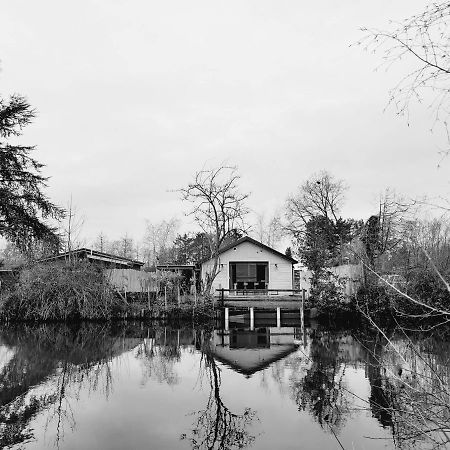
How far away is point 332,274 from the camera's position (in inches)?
953

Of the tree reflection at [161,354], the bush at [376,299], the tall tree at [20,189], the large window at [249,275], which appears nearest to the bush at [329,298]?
the bush at [376,299]

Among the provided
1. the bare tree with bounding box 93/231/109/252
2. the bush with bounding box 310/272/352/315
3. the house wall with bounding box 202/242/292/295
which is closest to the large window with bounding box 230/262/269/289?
the house wall with bounding box 202/242/292/295

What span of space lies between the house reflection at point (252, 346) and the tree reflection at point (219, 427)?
269 cm

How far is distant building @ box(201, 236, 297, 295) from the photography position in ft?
97.8

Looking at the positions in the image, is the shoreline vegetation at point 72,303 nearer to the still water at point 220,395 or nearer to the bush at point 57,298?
the bush at point 57,298

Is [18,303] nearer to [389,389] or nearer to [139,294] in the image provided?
[139,294]

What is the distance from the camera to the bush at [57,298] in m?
22.7

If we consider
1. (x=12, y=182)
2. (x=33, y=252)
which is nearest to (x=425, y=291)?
(x=33, y=252)

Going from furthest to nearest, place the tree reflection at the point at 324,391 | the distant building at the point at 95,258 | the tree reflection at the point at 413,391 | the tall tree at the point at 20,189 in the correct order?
the distant building at the point at 95,258 → the tall tree at the point at 20,189 → the tree reflection at the point at 324,391 → the tree reflection at the point at 413,391

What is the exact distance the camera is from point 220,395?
882 cm

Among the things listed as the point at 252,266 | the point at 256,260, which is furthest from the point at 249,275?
the point at 256,260

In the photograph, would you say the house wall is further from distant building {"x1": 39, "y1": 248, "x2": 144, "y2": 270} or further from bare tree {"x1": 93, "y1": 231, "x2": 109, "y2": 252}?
bare tree {"x1": 93, "y1": 231, "x2": 109, "y2": 252}

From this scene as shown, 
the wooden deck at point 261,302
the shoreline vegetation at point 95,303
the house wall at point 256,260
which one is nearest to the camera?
the shoreline vegetation at point 95,303

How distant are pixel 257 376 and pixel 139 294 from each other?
53.1 feet
